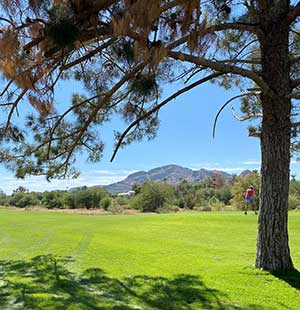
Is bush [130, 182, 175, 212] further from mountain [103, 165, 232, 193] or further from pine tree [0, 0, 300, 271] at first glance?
pine tree [0, 0, 300, 271]

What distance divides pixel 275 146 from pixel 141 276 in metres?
2.60

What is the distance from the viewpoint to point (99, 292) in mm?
4758

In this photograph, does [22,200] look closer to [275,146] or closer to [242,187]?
[242,187]

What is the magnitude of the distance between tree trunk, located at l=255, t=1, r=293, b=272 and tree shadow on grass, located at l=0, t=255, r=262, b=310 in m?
1.11

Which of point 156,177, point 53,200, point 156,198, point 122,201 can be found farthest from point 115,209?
point 156,177

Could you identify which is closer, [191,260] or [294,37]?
[294,37]

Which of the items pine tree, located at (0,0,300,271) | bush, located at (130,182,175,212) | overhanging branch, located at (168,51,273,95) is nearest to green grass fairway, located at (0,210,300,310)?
pine tree, located at (0,0,300,271)

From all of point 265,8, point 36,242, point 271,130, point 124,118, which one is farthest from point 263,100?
point 36,242

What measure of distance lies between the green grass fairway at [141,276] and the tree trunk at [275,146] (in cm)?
33

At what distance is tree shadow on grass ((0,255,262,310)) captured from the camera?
4207 millimetres

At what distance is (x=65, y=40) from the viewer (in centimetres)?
371

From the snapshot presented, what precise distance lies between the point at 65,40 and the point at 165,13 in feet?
3.78

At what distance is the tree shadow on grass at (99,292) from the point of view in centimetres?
421

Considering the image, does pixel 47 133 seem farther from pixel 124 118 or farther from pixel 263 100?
pixel 263 100
